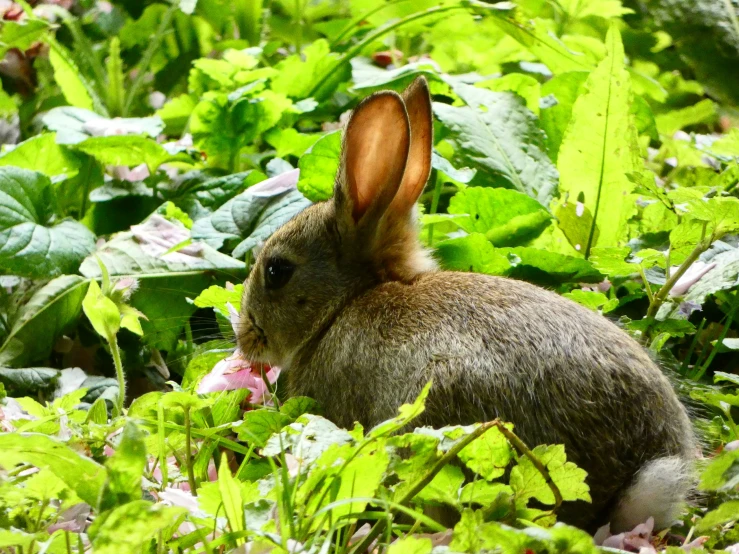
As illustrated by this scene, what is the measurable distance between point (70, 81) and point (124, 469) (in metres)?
2.89

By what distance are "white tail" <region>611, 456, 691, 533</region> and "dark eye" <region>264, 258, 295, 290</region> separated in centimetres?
114

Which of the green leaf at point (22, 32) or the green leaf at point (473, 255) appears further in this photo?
the green leaf at point (22, 32)

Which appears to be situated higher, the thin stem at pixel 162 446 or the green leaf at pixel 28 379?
the thin stem at pixel 162 446

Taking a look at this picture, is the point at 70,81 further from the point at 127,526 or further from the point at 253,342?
the point at 127,526

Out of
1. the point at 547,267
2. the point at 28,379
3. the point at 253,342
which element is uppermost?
the point at 547,267

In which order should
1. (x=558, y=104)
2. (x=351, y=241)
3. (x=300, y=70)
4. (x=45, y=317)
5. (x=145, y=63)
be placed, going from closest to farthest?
(x=351, y=241), (x=45, y=317), (x=558, y=104), (x=300, y=70), (x=145, y=63)

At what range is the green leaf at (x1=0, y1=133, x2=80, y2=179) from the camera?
11.1 feet

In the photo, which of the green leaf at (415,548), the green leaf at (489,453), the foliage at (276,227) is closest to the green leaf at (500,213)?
the foliage at (276,227)

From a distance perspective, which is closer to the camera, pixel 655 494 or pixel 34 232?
pixel 655 494

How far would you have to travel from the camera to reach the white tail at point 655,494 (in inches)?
76.0

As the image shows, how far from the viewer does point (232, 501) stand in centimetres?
165

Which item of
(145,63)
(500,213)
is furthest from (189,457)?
(145,63)

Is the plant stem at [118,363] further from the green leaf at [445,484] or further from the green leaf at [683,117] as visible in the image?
the green leaf at [683,117]

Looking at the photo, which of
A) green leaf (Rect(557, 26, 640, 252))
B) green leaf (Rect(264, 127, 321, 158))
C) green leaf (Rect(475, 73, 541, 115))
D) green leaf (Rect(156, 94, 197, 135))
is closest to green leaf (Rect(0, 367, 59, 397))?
green leaf (Rect(264, 127, 321, 158))
